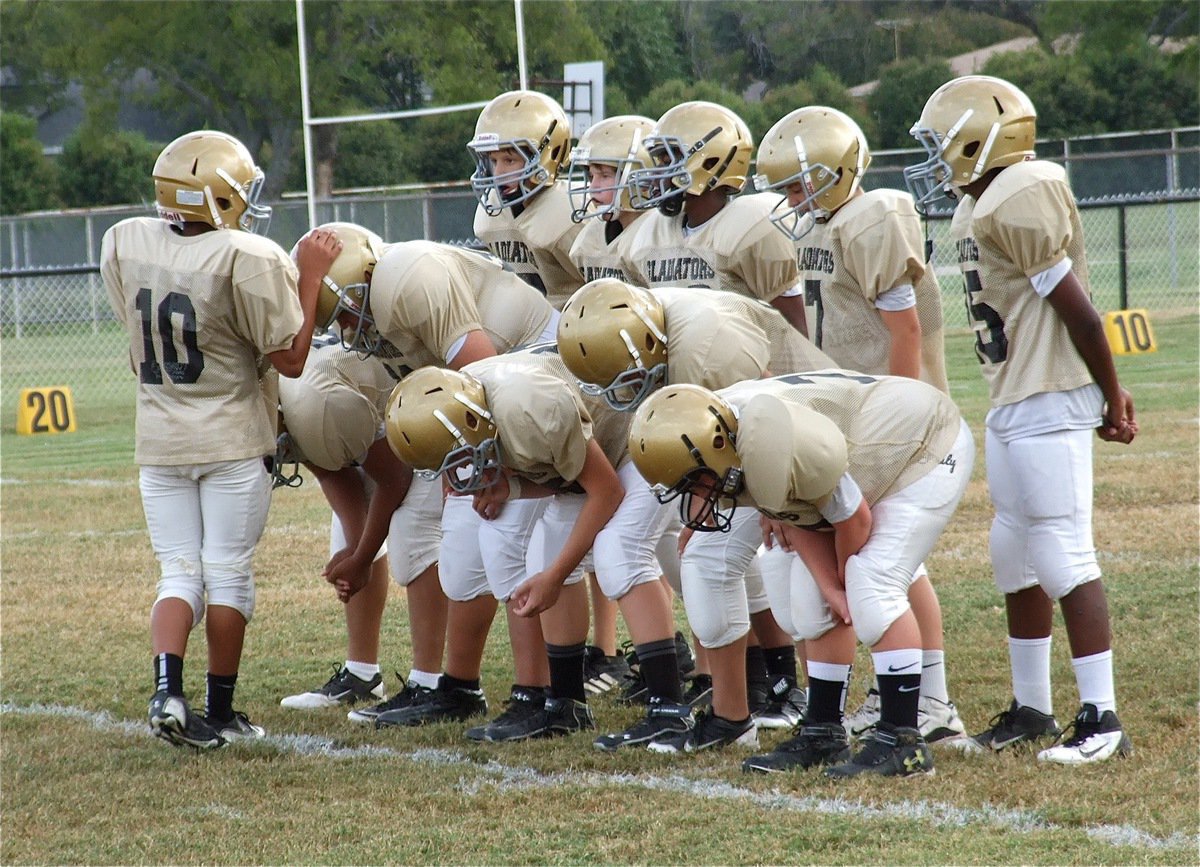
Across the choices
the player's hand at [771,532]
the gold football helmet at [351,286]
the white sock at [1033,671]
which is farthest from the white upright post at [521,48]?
the white sock at [1033,671]

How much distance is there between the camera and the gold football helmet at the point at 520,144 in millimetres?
5371

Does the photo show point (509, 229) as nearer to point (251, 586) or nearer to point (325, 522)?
point (251, 586)

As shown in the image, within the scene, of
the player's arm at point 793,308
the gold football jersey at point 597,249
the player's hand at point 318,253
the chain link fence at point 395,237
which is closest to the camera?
the player's hand at point 318,253

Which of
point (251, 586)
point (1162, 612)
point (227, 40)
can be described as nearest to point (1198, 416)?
point (1162, 612)

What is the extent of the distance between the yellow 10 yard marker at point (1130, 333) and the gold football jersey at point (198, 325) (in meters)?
11.1

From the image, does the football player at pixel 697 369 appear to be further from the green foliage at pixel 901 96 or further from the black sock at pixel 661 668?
the green foliage at pixel 901 96

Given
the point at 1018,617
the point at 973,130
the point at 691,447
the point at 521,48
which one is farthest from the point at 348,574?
the point at 521,48

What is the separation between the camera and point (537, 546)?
15.1 ft

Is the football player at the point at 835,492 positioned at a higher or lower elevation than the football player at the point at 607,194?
lower

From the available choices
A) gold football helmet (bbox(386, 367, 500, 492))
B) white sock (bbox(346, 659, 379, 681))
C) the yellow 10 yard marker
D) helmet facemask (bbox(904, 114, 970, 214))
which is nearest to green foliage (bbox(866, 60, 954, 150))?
the yellow 10 yard marker

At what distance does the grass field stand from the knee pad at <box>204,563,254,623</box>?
439mm

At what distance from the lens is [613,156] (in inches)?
206

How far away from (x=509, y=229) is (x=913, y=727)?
2.46 m

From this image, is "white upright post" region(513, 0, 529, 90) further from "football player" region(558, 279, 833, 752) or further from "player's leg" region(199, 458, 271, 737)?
"football player" region(558, 279, 833, 752)
